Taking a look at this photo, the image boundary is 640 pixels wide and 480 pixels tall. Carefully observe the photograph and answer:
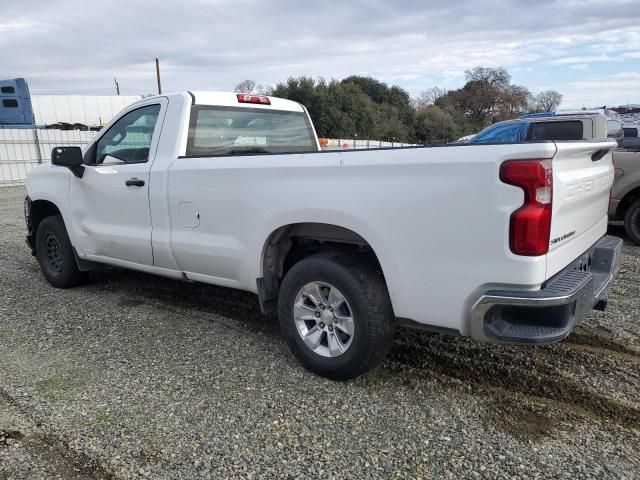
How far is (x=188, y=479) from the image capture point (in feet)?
8.30

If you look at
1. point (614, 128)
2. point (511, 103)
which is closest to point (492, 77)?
point (511, 103)

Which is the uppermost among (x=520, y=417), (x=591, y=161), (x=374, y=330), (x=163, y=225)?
(x=591, y=161)

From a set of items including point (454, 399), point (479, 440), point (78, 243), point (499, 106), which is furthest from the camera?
point (499, 106)

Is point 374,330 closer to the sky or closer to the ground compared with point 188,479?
closer to the sky

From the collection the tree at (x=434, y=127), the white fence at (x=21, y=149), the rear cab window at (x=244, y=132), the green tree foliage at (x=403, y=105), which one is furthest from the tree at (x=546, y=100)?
the rear cab window at (x=244, y=132)

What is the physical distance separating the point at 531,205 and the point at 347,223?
1.05m

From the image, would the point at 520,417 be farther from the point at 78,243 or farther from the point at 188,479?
the point at 78,243

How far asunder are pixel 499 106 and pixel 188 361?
73168mm

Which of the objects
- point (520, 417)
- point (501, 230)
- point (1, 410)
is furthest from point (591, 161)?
point (1, 410)

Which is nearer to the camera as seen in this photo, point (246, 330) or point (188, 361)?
point (188, 361)

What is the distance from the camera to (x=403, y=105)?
205 ft

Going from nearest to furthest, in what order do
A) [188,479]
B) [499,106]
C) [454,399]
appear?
[188,479], [454,399], [499,106]

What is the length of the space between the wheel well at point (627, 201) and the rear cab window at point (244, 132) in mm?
4996

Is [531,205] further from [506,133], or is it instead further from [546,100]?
[546,100]
